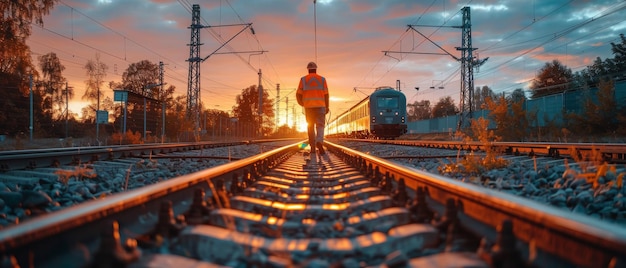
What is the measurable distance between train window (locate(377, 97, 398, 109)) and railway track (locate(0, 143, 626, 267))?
25.5 m

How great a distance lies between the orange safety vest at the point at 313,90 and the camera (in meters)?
11.4

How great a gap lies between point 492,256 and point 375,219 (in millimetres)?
1224

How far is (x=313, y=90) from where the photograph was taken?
11414 millimetres

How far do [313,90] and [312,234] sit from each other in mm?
8718

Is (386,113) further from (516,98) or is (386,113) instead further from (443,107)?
(443,107)

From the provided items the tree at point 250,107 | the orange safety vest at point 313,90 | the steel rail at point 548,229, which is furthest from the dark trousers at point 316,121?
the tree at point 250,107

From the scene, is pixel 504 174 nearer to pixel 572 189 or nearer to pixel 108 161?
pixel 572 189

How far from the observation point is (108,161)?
902 cm

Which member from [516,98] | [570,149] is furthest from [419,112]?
[570,149]

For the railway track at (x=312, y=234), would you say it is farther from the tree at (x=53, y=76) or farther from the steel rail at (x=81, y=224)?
the tree at (x=53, y=76)

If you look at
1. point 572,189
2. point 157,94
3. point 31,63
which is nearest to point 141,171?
point 572,189

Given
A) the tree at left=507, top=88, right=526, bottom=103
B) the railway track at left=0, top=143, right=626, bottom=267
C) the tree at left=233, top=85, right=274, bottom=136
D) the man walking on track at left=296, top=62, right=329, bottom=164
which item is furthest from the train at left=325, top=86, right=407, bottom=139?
the tree at left=233, top=85, right=274, bottom=136

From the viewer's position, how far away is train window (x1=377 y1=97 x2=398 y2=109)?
95.4 feet

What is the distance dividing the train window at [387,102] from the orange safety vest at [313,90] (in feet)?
58.5
